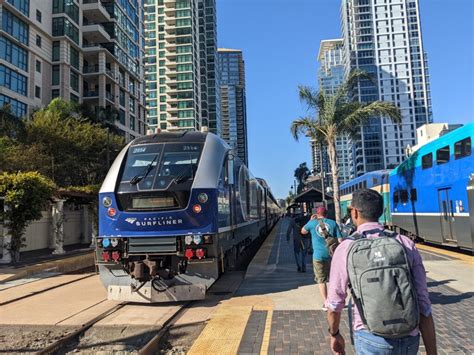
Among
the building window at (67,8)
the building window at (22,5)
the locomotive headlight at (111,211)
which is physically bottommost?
the locomotive headlight at (111,211)

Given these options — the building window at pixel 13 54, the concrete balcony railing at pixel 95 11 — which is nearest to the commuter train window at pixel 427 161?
the building window at pixel 13 54

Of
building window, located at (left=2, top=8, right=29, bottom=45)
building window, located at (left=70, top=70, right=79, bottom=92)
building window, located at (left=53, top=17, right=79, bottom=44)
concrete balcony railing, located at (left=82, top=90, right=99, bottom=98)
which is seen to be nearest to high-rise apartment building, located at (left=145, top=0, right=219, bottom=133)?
concrete balcony railing, located at (left=82, top=90, right=99, bottom=98)

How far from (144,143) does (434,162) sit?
424 inches

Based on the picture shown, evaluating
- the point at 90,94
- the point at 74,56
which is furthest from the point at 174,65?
the point at 74,56

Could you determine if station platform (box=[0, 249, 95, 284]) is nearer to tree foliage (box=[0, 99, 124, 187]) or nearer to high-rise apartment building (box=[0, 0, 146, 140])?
tree foliage (box=[0, 99, 124, 187])

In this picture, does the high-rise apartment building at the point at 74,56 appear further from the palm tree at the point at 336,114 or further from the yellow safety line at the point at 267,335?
the yellow safety line at the point at 267,335

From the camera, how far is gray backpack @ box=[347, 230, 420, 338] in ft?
7.79

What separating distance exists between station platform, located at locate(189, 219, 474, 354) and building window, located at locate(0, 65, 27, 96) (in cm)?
3802

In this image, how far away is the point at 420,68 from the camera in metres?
142

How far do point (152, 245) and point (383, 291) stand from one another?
573 centimetres

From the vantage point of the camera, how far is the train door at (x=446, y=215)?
13.7m

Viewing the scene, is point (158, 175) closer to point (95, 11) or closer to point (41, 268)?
point (41, 268)

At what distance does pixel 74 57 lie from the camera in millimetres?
52219

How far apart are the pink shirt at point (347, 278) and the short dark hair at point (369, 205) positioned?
7 centimetres
